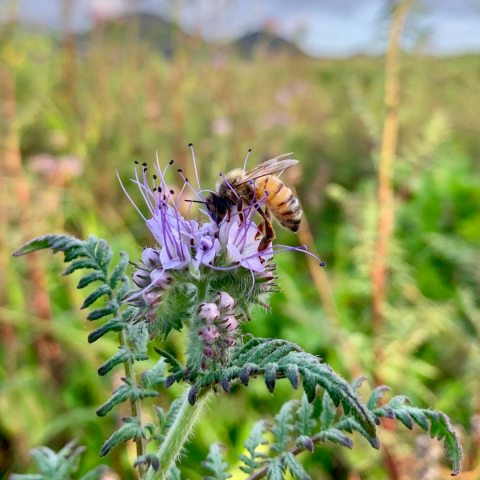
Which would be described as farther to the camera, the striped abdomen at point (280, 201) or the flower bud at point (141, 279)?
the striped abdomen at point (280, 201)

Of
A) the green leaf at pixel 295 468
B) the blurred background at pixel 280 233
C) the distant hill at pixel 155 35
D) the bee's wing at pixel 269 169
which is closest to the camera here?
the green leaf at pixel 295 468

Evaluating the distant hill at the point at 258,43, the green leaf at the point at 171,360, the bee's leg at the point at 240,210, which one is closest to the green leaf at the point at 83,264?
the green leaf at the point at 171,360

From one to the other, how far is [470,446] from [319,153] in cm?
579

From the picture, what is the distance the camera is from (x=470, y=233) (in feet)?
18.0

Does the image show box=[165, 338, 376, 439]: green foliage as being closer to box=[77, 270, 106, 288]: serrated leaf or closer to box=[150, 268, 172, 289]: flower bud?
box=[150, 268, 172, 289]: flower bud

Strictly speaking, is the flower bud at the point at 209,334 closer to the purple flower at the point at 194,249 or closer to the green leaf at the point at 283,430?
the purple flower at the point at 194,249

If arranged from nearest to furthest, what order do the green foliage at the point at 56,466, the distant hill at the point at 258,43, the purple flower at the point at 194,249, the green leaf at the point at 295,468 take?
the green leaf at the point at 295,468
the purple flower at the point at 194,249
the green foliage at the point at 56,466
the distant hill at the point at 258,43

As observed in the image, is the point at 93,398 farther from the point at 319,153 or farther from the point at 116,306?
the point at 319,153

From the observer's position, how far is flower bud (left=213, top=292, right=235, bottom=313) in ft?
4.35

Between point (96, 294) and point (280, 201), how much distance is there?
1.02 m

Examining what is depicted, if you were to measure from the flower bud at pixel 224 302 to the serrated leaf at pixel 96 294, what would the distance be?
1.10ft

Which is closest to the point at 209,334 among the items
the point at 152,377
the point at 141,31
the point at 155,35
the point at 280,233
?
the point at 152,377

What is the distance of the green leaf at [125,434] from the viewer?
120 centimetres

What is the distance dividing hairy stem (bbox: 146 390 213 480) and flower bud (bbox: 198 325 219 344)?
208mm
